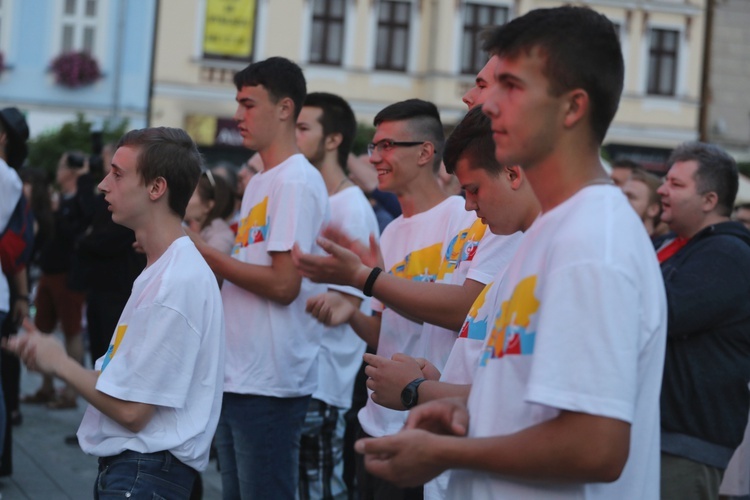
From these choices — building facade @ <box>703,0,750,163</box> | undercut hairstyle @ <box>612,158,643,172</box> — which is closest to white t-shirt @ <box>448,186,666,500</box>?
undercut hairstyle @ <box>612,158,643,172</box>

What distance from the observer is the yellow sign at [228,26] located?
1053 inches

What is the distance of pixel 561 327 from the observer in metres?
1.96

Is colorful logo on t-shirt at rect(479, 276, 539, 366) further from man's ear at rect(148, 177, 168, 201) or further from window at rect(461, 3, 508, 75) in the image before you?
window at rect(461, 3, 508, 75)

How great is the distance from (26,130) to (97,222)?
1.45m

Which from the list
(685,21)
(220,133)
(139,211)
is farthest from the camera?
(685,21)

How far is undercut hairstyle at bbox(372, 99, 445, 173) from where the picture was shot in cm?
451

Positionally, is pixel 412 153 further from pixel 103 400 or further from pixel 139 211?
pixel 103 400

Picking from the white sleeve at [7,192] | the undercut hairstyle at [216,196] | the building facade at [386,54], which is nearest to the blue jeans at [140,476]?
the white sleeve at [7,192]

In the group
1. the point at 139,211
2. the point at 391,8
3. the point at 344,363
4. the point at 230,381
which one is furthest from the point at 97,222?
the point at 391,8

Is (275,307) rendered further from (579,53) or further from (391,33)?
(391,33)

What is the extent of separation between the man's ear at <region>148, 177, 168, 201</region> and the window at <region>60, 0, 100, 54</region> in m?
24.0

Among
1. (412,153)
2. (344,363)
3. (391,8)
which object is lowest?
(344,363)

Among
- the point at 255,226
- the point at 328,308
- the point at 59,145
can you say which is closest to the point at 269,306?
the point at 255,226

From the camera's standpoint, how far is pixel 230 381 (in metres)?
4.46
